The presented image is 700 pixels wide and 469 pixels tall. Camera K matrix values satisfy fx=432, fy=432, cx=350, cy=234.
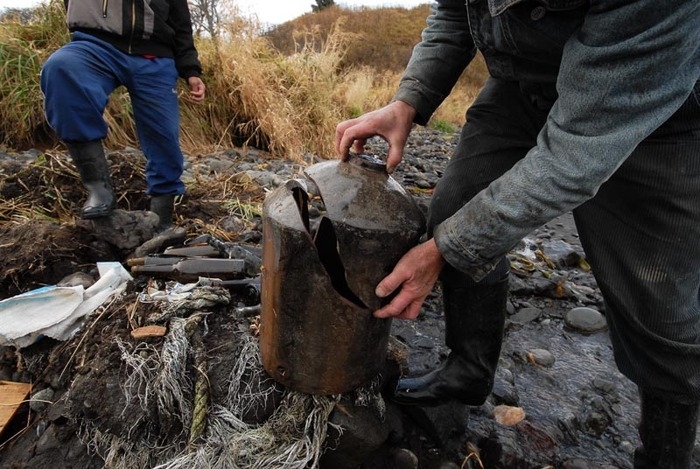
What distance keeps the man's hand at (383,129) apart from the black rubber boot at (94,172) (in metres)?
1.82

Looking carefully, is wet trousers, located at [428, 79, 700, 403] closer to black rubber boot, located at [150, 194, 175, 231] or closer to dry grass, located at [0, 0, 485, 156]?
black rubber boot, located at [150, 194, 175, 231]

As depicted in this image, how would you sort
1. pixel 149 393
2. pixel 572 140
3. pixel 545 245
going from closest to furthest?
1. pixel 572 140
2. pixel 149 393
3. pixel 545 245

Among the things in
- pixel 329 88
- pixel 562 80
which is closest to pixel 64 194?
pixel 562 80

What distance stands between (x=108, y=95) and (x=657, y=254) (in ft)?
10.6

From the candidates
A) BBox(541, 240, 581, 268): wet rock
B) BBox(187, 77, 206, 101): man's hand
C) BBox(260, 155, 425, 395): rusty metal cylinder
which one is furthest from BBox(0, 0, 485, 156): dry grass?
BBox(260, 155, 425, 395): rusty metal cylinder

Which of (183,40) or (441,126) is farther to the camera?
(441,126)

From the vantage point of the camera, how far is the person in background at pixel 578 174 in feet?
3.40

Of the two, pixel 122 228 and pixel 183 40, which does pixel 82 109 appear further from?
pixel 183 40

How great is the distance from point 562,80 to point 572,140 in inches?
6.3

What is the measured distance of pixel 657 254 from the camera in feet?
4.37

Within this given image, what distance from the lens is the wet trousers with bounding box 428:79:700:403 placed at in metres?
1.28

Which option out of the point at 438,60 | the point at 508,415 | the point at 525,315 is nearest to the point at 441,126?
the point at 525,315

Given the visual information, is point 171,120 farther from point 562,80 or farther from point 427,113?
point 562,80

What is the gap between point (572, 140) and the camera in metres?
1.10
